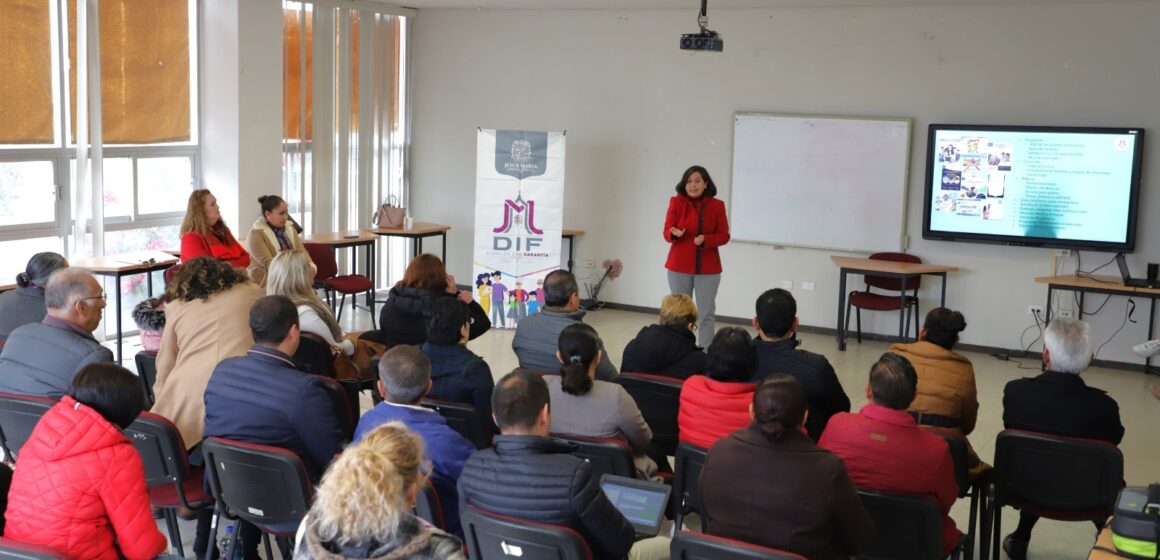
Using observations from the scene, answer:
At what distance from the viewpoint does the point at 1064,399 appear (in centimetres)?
407

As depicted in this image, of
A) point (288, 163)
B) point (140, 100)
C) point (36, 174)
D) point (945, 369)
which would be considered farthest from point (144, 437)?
point (288, 163)

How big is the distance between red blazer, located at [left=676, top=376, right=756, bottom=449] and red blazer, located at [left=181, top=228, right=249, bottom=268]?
4.17 m

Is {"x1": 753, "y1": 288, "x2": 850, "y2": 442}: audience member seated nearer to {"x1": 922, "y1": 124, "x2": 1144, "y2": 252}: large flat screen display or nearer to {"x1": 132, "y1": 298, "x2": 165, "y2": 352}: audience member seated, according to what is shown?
{"x1": 132, "y1": 298, "x2": 165, "y2": 352}: audience member seated

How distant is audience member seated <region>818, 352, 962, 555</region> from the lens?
11.1 ft

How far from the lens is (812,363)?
4.30 metres

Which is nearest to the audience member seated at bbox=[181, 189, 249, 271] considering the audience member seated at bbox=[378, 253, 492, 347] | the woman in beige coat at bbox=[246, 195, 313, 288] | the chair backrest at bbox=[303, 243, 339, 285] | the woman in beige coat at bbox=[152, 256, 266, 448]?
the woman in beige coat at bbox=[246, 195, 313, 288]

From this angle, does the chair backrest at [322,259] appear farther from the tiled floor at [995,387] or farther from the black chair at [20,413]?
the black chair at [20,413]

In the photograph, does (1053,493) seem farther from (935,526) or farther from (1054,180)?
A: (1054,180)

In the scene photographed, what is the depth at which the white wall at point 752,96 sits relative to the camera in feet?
27.9

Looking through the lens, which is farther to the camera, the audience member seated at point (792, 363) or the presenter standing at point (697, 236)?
the presenter standing at point (697, 236)

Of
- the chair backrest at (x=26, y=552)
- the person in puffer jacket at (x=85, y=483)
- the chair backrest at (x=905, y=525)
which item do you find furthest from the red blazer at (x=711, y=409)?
the chair backrest at (x=26, y=552)

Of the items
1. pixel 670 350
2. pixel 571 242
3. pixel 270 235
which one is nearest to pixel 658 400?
pixel 670 350

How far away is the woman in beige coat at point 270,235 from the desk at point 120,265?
0.68 metres

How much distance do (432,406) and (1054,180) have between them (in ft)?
21.2
